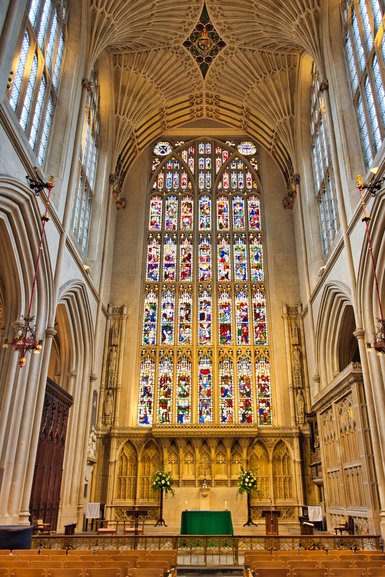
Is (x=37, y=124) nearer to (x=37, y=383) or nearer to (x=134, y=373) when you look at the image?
(x=37, y=383)

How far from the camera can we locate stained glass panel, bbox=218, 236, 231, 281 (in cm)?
2241

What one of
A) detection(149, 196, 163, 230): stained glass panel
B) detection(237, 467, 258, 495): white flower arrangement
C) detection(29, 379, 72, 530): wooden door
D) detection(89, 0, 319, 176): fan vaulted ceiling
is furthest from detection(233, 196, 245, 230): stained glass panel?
detection(29, 379, 72, 530): wooden door

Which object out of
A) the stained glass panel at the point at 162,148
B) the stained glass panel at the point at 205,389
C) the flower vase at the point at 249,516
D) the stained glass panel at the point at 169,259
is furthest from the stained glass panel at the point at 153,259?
the flower vase at the point at 249,516

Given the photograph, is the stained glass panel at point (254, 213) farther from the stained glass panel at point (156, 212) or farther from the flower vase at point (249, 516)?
the flower vase at point (249, 516)

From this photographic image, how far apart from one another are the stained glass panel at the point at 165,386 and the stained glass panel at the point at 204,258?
3821mm

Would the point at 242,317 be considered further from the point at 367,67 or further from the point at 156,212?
the point at 367,67

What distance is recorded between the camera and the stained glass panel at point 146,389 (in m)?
19.9

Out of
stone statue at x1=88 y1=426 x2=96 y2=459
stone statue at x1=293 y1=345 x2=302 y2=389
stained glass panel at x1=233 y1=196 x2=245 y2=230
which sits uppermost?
stained glass panel at x1=233 y1=196 x2=245 y2=230

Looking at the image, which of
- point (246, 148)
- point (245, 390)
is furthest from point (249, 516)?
point (246, 148)

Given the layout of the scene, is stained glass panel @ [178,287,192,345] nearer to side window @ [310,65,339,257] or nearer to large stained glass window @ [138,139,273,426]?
large stained glass window @ [138,139,273,426]

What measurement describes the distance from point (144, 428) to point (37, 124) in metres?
11.4

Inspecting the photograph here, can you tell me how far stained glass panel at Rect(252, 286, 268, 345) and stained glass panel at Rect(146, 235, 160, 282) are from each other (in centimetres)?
449

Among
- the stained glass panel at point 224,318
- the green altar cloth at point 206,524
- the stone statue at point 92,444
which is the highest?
the stained glass panel at point 224,318

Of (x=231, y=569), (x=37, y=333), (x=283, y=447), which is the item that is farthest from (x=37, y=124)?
(x=283, y=447)
